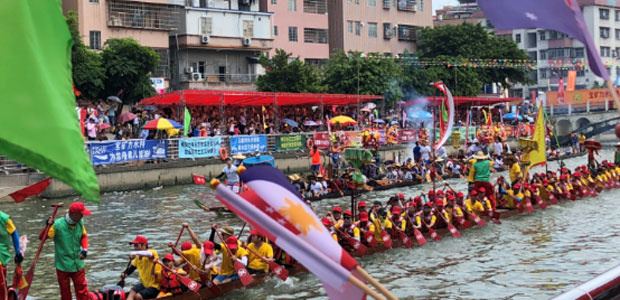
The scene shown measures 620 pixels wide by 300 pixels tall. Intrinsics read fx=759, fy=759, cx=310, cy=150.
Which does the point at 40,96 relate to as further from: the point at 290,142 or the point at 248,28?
the point at 248,28

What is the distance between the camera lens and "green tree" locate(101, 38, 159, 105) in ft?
126

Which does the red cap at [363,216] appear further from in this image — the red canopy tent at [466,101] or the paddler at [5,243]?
the red canopy tent at [466,101]

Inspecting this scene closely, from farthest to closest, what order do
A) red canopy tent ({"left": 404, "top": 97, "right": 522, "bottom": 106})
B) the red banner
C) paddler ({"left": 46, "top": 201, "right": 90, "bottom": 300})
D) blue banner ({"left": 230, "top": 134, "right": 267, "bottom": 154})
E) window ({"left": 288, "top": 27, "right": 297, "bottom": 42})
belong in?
window ({"left": 288, "top": 27, "right": 297, "bottom": 42}) < red canopy tent ({"left": 404, "top": 97, "right": 522, "bottom": 106}) < the red banner < blue banner ({"left": 230, "top": 134, "right": 267, "bottom": 154}) < paddler ({"left": 46, "top": 201, "right": 90, "bottom": 300})

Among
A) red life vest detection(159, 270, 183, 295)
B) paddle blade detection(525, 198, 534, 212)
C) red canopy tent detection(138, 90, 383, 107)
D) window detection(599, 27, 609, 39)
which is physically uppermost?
window detection(599, 27, 609, 39)

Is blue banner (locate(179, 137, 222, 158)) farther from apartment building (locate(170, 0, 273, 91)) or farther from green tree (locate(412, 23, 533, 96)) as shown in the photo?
green tree (locate(412, 23, 533, 96))

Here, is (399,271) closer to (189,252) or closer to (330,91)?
(189,252)

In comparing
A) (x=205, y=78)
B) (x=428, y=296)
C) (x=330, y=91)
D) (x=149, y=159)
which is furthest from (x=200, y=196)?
(x=330, y=91)

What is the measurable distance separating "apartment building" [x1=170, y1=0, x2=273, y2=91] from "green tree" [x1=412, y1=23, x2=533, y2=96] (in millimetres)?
15516

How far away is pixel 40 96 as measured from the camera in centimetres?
308

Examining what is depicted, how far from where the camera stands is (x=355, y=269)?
4.63m

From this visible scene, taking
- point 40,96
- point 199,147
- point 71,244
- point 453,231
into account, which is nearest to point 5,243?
point 71,244

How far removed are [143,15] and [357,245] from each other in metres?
32.2

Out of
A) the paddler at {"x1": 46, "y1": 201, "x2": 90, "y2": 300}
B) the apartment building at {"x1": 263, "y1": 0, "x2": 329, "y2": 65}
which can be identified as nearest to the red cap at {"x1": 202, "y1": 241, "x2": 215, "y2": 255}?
the paddler at {"x1": 46, "y1": 201, "x2": 90, "y2": 300}

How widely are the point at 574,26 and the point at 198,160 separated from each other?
2836 centimetres
